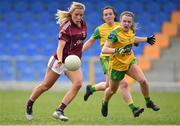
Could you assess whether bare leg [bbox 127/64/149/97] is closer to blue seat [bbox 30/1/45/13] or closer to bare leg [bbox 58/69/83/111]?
bare leg [bbox 58/69/83/111]

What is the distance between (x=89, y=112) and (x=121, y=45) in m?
2.84

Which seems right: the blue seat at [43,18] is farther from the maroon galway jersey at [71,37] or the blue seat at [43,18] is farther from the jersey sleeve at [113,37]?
the jersey sleeve at [113,37]

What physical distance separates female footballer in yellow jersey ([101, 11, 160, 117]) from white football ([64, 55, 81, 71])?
565mm

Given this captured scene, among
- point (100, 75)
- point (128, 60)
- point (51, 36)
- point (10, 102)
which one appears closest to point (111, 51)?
point (128, 60)

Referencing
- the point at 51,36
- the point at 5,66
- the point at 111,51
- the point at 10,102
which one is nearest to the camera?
the point at 111,51

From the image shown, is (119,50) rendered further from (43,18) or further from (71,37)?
(43,18)

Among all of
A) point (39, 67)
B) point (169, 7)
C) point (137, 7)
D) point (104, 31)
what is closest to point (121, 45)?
point (104, 31)

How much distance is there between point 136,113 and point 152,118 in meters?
0.72

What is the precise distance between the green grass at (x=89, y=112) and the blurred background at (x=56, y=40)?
2.01 metres

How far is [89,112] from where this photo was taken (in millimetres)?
15055

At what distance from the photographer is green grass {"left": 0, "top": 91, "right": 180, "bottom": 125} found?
1238cm

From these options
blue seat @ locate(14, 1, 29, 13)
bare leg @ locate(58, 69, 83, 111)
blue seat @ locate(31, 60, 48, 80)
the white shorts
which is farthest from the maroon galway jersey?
blue seat @ locate(14, 1, 29, 13)

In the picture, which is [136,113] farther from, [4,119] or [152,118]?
[4,119]

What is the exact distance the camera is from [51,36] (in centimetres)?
2688
